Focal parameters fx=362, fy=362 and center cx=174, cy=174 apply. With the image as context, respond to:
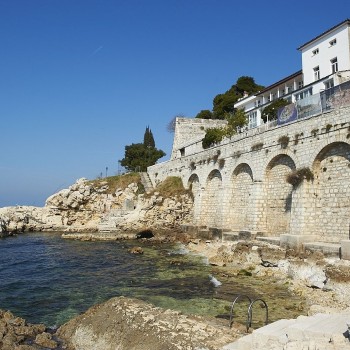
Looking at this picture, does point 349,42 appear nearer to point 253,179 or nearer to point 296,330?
point 253,179

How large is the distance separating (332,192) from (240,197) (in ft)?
32.4

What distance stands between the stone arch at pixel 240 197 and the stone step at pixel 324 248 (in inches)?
317

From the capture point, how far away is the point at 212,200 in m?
33.9

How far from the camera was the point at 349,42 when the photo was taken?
34844 mm

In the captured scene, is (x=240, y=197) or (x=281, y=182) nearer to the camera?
(x=281, y=182)

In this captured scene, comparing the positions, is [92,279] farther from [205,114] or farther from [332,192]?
[205,114]

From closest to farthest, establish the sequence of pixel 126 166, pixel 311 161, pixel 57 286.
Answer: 1. pixel 57 286
2. pixel 311 161
3. pixel 126 166

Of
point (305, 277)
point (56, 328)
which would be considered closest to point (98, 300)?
point (56, 328)

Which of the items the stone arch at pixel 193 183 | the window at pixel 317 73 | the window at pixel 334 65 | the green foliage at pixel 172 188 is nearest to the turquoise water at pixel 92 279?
the stone arch at pixel 193 183

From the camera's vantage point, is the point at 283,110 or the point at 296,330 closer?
the point at 296,330

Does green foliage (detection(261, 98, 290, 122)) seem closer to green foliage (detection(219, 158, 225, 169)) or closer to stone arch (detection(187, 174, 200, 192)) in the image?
green foliage (detection(219, 158, 225, 169))

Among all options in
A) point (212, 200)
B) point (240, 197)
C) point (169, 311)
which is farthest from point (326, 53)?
point (169, 311)

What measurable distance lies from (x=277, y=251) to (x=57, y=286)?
1124cm

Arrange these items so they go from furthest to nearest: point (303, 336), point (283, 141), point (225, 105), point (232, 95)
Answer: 1. point (232, 95)
2. point (225, 105)
3. point (283, 141)
4. point (303, 336)
